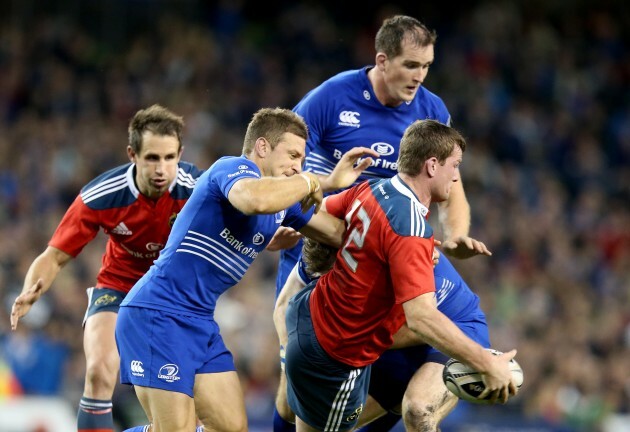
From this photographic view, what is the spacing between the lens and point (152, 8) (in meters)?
18.2

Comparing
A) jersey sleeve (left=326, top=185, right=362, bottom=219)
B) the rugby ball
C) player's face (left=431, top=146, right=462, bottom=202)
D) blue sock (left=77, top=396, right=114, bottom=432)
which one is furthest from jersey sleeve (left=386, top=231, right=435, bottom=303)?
blue sock (left=77, top=396, right=114, bottom=432)

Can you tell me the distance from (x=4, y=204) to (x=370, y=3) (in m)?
8.16

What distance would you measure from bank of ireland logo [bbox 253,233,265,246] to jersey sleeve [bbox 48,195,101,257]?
5.02ft

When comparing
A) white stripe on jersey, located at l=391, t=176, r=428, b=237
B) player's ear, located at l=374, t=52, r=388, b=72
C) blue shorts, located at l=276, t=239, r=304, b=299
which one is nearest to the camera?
white stripe on jersey, located at l=391, t=176, r=428, b=237

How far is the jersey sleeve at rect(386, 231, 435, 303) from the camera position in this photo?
591 centimetres

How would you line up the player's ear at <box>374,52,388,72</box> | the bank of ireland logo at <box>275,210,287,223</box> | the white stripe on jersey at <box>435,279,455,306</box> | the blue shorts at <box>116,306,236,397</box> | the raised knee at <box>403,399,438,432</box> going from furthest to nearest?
the player's ear at <box>374,52,388,72</box>
the white stripe on jersey at <box>435,279,455,306</box>
the raised knee at <box>403,399,438,432</box>
the bank of ireland logo at <box>275,210,287,223</box>
the blue shorts at <box>116,306,236,397</box>

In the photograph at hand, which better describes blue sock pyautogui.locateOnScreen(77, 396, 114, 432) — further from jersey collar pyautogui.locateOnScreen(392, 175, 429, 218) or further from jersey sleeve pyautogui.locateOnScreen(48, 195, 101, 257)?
jersey collar pyautogui.locateOnScreen(392, 175, 429, 218)

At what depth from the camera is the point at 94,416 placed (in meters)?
7.52

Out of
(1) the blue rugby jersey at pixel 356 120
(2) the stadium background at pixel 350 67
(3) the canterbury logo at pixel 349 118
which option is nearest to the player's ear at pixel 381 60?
(1) the blue rugby jersey at pixel 356 120

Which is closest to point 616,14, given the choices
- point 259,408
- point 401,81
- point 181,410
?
point 259,408

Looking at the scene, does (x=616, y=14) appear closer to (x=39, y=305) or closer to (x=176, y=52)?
(x=176, y=52)

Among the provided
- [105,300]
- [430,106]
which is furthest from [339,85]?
[105,300]

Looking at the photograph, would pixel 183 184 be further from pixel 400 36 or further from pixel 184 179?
pixel 400 36

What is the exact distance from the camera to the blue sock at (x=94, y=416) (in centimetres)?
752
